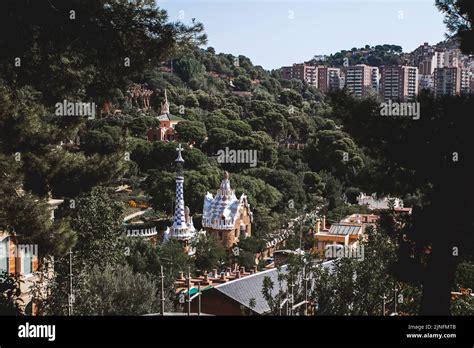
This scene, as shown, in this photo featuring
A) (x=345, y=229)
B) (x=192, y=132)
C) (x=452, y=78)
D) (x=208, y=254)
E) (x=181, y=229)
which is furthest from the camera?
(x=192, y=132)

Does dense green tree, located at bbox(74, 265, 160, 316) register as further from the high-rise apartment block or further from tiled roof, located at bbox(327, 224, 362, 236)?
tiled roof, located at bbox(327, 224, 362, 236)

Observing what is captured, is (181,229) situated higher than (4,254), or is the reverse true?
(4,254)

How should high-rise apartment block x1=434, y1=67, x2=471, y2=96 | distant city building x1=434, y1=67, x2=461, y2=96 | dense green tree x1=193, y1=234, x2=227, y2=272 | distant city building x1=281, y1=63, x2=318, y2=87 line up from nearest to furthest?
high-rise apartment block x1=434, y1=67, x2=471, y2=96 → distant city building x1=434, y1=67, x2=461, y2=96 → dense green tree x1=193, y1=234, x2=227, y2=272 → distant city building x1=281, y1=63, x2=318, y2=87

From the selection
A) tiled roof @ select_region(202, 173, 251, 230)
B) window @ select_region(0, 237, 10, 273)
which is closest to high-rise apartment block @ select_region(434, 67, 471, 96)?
window @ select_region(0, 237, 10, 273)

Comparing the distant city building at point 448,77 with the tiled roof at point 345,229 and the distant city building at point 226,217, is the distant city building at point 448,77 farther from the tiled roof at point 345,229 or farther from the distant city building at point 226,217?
the distant city building at point 226,217

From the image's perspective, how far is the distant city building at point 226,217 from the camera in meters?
15.3

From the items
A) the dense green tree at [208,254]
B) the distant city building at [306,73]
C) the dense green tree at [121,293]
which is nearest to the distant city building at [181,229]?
the dense green tree at [208,254]

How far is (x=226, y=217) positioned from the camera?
15.3m

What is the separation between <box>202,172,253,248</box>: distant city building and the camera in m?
15.3

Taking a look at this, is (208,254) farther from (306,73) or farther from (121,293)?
(306,73)

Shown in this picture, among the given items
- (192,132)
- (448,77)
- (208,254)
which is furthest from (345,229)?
(192,132)

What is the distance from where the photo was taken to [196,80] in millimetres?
28250
